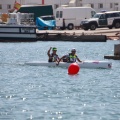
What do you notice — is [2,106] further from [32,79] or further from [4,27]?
[4,27]

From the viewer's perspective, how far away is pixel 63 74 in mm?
43531

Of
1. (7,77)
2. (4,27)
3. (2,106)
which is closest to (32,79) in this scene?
(7,77)

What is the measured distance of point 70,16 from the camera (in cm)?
8900

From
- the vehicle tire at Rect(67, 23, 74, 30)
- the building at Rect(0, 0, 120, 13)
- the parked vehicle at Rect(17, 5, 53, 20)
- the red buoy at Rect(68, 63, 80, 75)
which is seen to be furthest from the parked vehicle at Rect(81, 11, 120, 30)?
the red buoy at Rect(68, 63, 80, 75)

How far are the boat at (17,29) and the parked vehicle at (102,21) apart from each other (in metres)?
8.54

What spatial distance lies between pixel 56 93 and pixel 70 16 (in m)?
54.9

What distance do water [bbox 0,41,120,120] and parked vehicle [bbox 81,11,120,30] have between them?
30.4m

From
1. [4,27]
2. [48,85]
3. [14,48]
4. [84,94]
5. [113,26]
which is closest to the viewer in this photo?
[84,94]

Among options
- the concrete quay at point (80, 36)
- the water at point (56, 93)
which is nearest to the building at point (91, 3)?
the concrete quay at point (80, 36)

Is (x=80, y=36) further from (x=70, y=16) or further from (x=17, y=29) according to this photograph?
(x=70, y=16)

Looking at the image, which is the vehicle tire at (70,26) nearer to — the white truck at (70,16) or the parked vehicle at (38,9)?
the white truck at (70,16)

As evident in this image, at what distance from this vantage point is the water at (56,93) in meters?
29.0

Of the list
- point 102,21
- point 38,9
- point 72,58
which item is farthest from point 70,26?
point 72,58

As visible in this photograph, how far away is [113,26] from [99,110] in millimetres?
57024
